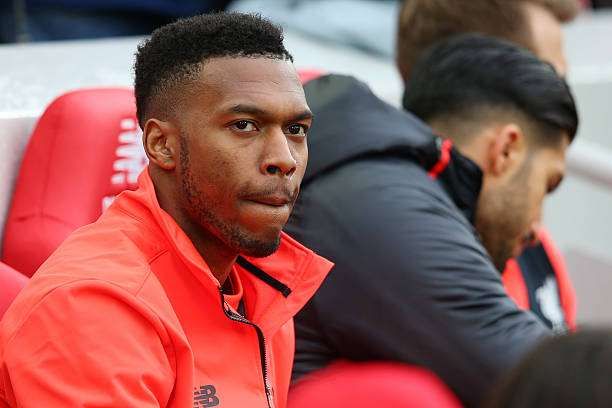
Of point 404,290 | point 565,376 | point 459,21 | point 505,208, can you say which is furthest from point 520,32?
point 565,376

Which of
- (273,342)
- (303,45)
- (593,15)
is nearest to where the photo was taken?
(273,342)

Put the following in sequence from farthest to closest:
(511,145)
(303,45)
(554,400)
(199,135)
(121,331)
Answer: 1. (303,45)
2. (511,145)
3. (199,135)
4. (121,331)
5. (554,400)

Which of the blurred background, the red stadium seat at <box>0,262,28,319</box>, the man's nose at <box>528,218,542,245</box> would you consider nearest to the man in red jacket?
the red stadium seat at <box>0,262,28,319</box>

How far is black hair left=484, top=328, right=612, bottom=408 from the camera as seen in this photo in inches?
25.8

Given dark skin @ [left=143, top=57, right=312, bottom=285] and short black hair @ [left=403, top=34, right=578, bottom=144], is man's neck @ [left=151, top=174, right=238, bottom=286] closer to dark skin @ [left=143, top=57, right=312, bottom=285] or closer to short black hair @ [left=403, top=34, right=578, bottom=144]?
dark skin @ [left=143, top=57, right=312, bottom=285]

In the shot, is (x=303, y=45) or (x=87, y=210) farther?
(x=303, y=45)

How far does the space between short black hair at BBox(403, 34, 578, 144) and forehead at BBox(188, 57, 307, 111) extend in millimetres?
736

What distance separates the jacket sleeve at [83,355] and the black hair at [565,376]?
57 centimetres

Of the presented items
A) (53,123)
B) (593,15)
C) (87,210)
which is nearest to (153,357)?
(87,210)

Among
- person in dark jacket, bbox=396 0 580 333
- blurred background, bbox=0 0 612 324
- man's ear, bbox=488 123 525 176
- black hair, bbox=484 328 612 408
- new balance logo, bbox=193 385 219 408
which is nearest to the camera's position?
black hair, bbox=484 328 612 408

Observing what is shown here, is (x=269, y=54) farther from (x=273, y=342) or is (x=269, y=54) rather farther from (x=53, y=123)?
(x=53, y=123)

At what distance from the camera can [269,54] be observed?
4.48 feet

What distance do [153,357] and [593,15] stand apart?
352 centimetres

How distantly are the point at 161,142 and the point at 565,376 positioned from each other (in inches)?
30.1
